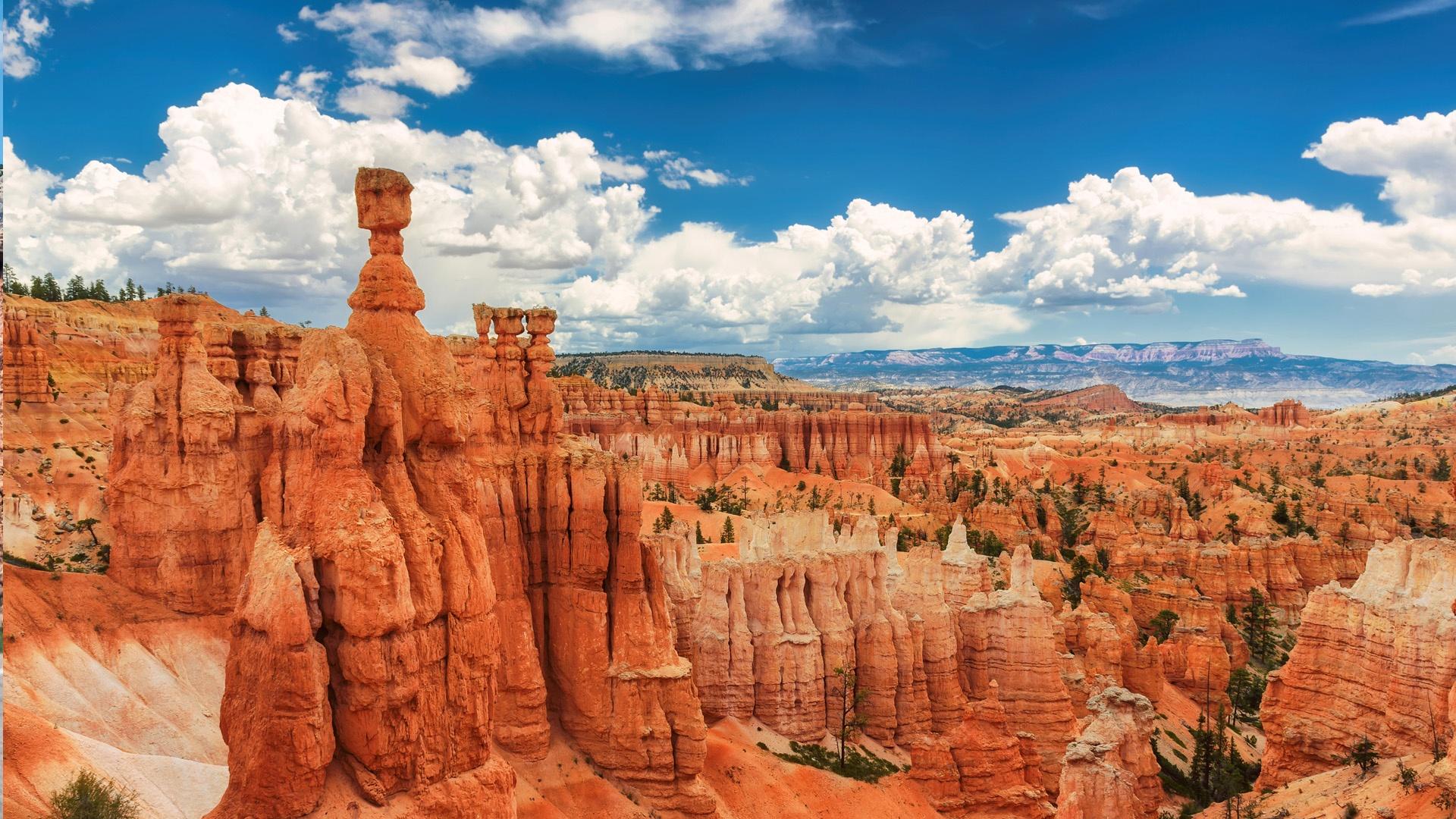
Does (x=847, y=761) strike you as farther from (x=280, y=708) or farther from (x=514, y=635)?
(x=280, y=708)

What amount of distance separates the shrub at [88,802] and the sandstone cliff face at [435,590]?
499 cm

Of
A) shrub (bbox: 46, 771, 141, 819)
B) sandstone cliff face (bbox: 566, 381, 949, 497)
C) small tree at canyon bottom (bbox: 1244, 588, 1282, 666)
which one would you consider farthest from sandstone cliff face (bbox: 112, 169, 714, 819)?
sandstone cliff face (bbox: 566, 381, 949, 497)

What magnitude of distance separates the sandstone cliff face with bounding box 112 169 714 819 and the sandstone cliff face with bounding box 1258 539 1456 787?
1924cm

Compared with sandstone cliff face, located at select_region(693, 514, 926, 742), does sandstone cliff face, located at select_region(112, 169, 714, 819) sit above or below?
above

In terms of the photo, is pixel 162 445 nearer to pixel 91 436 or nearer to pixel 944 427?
pixel 91 436

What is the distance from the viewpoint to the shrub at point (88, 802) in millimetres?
14562

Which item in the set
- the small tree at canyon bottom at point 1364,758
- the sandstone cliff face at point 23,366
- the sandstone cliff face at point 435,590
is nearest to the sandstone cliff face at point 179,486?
the sandstone cliff face at point 435,590

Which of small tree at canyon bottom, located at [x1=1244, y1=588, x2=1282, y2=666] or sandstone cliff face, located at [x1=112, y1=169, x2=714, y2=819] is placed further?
small tree at canyon bottom, located at [x1=1244, y1=588, x2=1282, y2=666]

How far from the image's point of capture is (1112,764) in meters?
21.8

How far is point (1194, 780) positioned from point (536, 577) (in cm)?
2684

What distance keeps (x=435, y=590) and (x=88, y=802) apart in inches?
310

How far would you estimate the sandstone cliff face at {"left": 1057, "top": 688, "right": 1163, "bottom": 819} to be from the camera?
21.2m

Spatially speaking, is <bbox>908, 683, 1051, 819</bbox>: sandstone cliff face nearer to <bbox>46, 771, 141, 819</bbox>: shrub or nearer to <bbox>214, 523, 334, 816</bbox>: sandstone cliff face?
<bbox>214, 523, 334, 816</bbox>: sandstone cliff face

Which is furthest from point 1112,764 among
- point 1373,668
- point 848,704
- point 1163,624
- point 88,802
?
point 1163,624
